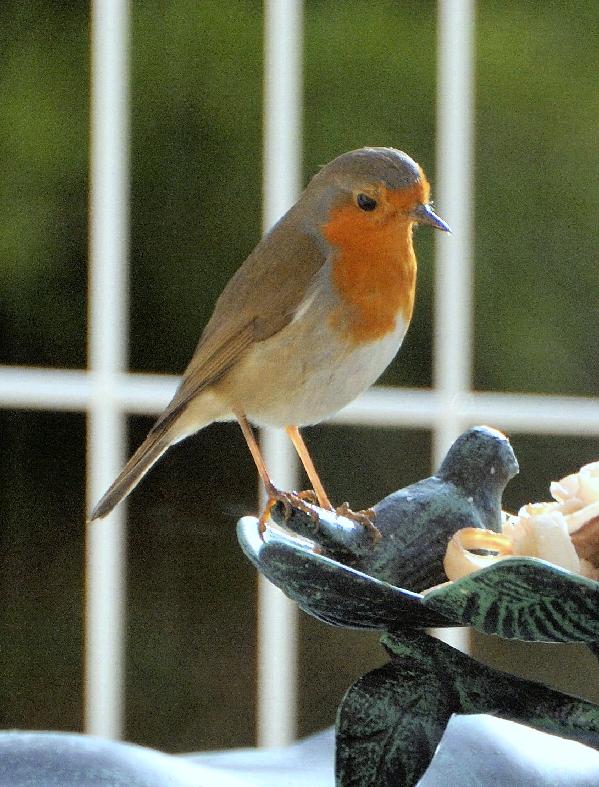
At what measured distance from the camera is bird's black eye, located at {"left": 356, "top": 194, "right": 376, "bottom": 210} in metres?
1.61

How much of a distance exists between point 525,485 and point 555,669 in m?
0.42

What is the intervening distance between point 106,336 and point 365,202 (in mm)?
1235

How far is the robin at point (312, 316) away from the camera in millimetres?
1661

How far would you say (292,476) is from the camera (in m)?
3.09

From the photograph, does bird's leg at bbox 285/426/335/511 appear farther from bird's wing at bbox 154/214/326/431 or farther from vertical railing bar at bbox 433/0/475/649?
vertical railing bar at bbox 433/0/475/649

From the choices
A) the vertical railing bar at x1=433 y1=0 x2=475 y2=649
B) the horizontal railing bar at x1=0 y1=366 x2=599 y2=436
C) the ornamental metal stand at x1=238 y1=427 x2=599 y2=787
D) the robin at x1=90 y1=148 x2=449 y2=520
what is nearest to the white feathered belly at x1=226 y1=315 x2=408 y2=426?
the robin at x1=90 y1=148 x2=449 y2=520

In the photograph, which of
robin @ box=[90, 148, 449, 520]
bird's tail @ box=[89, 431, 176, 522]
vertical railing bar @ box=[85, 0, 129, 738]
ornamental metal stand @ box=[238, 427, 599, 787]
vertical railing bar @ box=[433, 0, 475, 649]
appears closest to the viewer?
ornamental metal stand @ box=[238, 427, 599, 787]

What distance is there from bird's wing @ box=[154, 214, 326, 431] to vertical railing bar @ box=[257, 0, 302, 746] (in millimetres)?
1044

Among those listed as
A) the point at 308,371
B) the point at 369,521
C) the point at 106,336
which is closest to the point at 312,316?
the point at 308,371

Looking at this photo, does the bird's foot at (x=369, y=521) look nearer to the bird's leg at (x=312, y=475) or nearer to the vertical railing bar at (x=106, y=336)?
the bird's leg at (x=312, y=475)

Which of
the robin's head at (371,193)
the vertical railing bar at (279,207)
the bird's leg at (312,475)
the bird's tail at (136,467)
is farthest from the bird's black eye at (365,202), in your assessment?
the vertical railing bar at (279,207)

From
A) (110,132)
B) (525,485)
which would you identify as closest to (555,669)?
(525,485)

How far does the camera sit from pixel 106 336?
2777 mm

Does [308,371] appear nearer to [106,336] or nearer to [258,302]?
[258,302]
